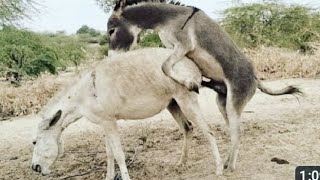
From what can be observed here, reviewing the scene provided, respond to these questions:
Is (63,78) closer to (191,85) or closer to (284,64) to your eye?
(284,64)

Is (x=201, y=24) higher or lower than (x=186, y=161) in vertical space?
higher

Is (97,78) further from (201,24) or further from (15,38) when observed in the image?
(15,38)

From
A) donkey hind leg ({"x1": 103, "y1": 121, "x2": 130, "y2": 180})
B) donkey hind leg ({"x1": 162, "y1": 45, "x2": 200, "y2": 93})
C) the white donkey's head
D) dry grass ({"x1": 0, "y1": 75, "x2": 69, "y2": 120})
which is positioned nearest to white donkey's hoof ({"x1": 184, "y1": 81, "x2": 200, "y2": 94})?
donkey hind leg ({"x1": 162, "y1": 45, "x2": 200, "y2": 93})

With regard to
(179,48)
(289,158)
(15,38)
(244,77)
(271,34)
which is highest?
(179,48)

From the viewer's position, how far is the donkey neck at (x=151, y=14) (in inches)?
253

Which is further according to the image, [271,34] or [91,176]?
[271,34]

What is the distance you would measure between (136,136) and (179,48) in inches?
112

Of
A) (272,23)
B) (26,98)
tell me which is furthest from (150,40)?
(26,98)

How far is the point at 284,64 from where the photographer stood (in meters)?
14.8

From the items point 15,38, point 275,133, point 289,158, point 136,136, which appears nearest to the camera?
point 289,158

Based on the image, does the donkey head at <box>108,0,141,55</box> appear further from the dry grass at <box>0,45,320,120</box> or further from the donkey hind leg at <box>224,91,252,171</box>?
the dry grass at <box>0,45,320,120</box>

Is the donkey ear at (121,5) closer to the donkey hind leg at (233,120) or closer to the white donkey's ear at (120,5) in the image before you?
the white donkey's ear at (120,5)

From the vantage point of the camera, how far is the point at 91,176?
23.1 ft

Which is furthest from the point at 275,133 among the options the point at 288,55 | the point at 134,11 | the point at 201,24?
the point at 288,55
